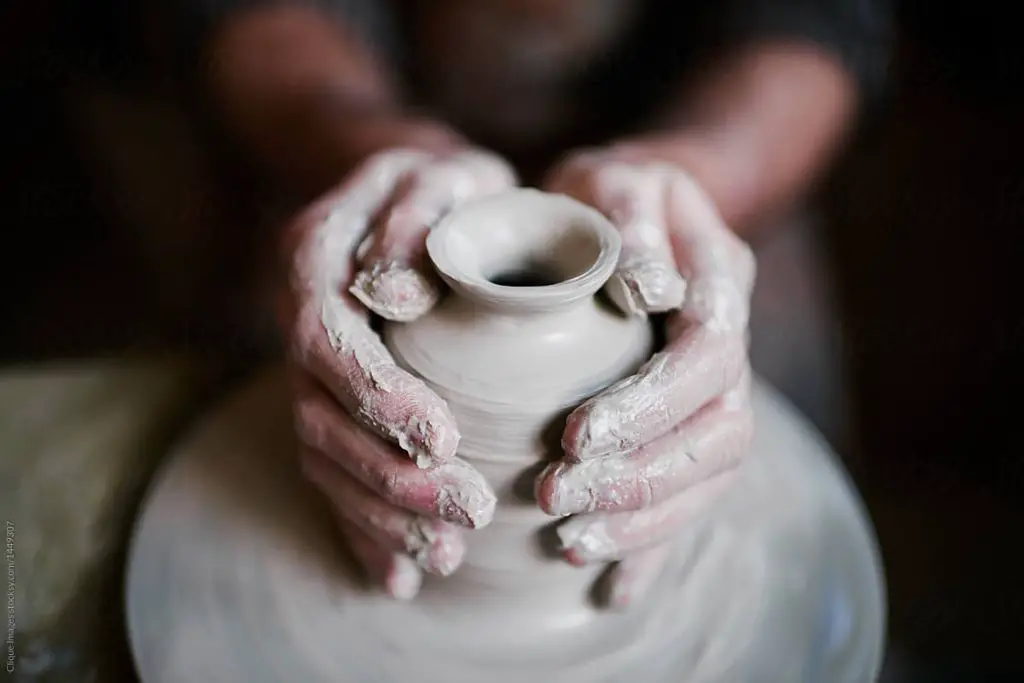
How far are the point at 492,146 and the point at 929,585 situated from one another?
122 cm

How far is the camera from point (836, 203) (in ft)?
7.59

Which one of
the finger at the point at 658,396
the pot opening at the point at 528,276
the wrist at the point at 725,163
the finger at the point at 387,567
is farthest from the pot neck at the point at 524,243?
the wrist at the point at 725,163

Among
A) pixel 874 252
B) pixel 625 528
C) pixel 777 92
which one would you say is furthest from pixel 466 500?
pixel 874 252

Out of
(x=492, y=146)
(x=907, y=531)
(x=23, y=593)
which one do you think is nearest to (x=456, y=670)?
(x=23, y=593)

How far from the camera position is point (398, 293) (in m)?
0.94

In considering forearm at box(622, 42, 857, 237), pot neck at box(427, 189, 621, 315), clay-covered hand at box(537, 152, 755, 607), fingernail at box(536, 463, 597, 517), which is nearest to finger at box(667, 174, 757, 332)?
clay-covered hand at box(537, 152, 755, 607)

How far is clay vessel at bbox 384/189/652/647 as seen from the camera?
2.90ft

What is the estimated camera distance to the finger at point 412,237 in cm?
94

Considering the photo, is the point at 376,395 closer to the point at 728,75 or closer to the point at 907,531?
the point at 728,75

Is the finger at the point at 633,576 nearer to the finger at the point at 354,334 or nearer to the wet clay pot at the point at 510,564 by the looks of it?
the wet clay pot at the point at 510,564

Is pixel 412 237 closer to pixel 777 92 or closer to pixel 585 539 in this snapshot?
pixel 585 539

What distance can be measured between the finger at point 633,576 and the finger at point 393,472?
0.22m

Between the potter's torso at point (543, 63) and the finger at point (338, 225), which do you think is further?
the potter's torso at point (543, 63)

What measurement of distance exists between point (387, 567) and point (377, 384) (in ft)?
0.84
